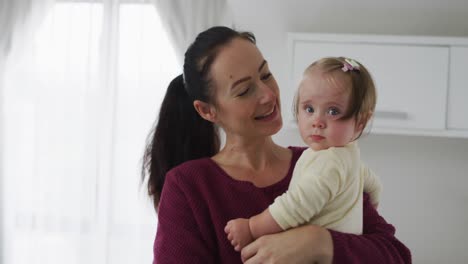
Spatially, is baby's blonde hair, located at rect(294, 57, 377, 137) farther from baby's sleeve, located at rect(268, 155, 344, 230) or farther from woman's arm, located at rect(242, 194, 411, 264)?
woman's arm, located at rect(242, 194, 411, 264)

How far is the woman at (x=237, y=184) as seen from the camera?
136cm

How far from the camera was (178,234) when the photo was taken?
1451mm

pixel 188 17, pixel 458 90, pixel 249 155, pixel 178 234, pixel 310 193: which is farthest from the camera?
pixel 188 17

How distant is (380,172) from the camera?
2889mm

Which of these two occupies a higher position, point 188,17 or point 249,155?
point 188,17

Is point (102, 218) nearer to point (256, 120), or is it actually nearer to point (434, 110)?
point (434, 110)

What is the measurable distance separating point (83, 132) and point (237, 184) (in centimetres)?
196

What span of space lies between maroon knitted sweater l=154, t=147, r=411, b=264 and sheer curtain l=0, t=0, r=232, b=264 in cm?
170

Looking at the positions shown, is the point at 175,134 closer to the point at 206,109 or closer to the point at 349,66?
the point at 206,109

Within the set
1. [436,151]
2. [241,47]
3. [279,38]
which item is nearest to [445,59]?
[436,151]

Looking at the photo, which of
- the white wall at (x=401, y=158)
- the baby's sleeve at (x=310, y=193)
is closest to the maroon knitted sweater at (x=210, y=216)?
the baby's sleeve at (x=310, y=193)

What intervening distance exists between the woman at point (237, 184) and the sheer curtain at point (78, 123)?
5.32 feet

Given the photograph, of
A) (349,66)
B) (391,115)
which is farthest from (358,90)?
(391,115)

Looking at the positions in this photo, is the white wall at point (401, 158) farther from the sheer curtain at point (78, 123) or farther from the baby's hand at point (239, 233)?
the baby's hand at point (239, 233)
